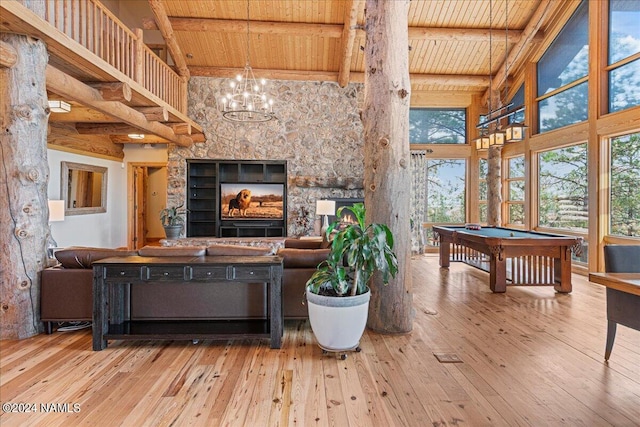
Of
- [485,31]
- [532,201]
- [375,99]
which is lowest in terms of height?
[532,201]

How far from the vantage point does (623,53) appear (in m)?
5.18

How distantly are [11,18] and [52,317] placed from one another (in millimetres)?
2738

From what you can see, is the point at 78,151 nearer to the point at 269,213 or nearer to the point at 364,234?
the point at 269,213

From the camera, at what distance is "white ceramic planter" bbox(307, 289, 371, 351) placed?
9.09ft

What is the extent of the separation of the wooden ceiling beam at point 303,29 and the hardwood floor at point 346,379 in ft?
19.1

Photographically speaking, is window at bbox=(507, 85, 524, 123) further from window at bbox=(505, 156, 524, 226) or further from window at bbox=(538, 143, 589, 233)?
window at bbox=(538, 143, 589, 233)

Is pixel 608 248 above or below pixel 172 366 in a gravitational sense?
above

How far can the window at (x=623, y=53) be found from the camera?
4.99 m

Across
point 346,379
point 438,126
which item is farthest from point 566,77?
point 346,379

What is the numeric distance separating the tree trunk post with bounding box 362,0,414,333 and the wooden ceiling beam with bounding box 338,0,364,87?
118 inches

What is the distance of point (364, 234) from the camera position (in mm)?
2908

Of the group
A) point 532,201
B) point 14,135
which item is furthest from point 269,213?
point 532,201

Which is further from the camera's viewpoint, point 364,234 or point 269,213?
point 269,213

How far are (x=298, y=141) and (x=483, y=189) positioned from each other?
15.5 feet
